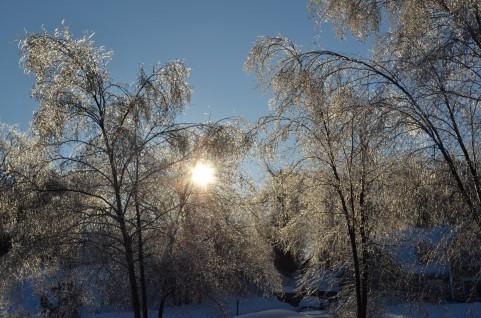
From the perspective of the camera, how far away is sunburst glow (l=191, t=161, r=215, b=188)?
10280 mm

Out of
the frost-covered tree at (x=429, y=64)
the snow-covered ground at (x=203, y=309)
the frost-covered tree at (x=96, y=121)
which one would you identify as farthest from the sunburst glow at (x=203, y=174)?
the snow-covered ground at (x=203, y=309)

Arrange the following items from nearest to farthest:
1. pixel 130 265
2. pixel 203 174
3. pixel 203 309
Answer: pixel 130 265 < pixel 203 174 < pixel 203 309

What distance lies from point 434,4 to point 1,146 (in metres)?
14.9

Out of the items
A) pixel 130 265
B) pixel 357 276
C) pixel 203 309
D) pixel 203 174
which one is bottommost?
pixel 203 309

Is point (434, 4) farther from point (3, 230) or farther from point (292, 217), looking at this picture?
point (3, 230)

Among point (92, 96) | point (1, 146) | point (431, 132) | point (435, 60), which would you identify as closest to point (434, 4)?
point (435, 60)

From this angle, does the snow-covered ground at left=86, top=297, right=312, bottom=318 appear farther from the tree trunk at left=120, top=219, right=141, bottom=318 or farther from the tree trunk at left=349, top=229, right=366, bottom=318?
the tree trunk at left=120, top=219, right=141, bottom=318

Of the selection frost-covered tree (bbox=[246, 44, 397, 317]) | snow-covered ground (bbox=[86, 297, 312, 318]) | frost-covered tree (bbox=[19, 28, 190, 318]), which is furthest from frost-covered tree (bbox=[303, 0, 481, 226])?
snow-covered ground (bbox=[86, 297, 312, 318])

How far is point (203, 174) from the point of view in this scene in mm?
10508

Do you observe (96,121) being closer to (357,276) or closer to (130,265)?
(130,265)

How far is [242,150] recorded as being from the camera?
8945 mm

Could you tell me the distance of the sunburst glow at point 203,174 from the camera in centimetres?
1028

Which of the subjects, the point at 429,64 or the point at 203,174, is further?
the point at 203,174

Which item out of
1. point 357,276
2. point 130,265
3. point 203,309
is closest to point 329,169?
point 357,276
